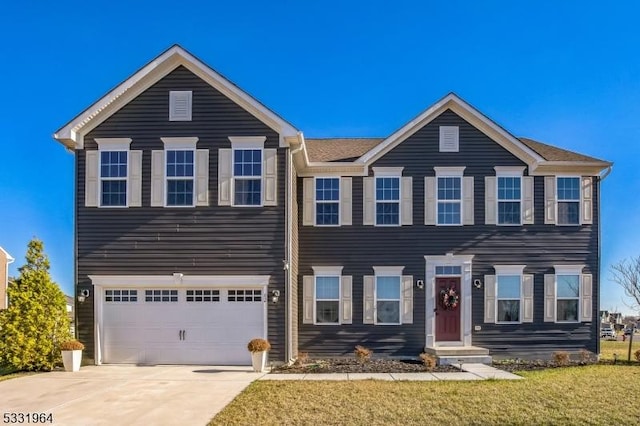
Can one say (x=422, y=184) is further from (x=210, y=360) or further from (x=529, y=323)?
(x=210, y=360)

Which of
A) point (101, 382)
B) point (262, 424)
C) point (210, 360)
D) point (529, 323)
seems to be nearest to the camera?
point (262, 424)

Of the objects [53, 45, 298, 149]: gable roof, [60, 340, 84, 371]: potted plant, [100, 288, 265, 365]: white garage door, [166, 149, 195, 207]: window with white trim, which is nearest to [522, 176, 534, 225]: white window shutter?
[53, 45, 298, 149]: gable roof

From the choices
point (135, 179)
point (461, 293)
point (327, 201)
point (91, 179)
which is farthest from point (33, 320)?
point (461, 293)

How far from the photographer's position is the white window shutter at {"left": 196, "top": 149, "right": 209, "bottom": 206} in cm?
1488

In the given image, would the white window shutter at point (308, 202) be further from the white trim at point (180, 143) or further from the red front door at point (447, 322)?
the red front door at point (447, 322)

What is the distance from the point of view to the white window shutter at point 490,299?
54.4 feet

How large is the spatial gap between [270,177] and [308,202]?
7.91ft

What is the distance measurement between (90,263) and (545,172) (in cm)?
1320

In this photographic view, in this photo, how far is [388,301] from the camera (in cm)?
1666

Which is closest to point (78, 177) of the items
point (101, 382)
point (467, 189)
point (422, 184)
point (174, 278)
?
point (174, 278)

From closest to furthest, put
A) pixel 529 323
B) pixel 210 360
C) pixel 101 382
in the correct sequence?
pixel 101 382 < pixel 210 360 < pixel 529 323

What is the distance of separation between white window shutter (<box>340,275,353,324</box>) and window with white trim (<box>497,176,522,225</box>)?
4.83m

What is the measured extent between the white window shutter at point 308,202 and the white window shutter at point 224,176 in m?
2.82

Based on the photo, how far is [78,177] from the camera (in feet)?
49.7
